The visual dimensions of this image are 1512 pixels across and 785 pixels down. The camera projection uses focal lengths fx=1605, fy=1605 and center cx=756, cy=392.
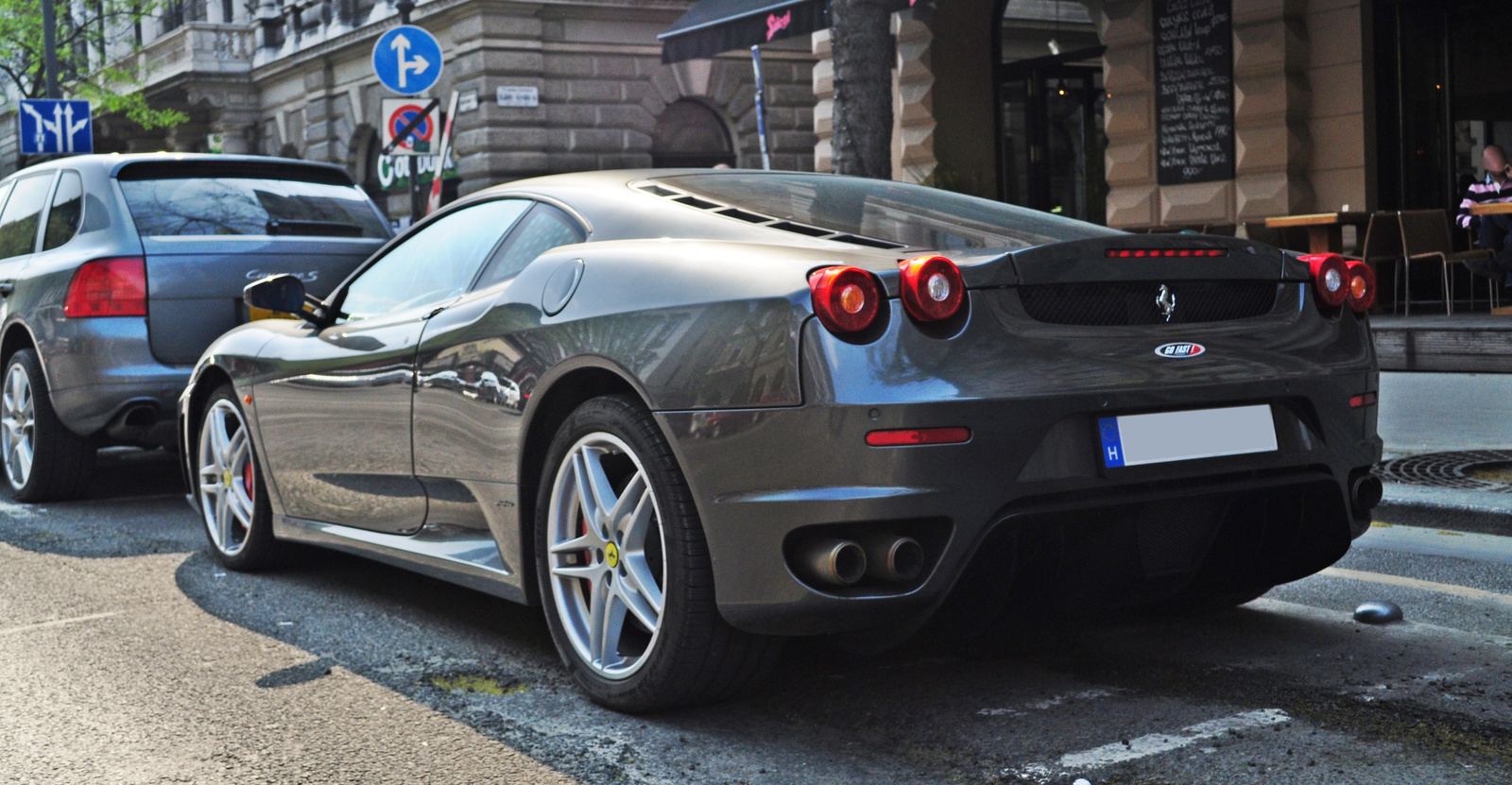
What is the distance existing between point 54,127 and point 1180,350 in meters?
18.7

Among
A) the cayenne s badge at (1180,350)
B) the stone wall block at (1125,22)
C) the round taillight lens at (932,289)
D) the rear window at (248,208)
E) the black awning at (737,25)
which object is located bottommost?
the cayenne s badge at (1180,350)

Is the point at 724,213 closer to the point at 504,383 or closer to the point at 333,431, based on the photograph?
the point at 504,383

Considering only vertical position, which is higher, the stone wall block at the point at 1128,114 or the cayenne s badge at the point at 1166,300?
the stone wall block at the point at 1128,114

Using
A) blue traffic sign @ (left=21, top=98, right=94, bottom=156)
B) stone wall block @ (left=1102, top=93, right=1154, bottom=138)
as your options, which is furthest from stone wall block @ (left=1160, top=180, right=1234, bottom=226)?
blue traffic sign @ (left=21, top=98, right=94, bottom=156)

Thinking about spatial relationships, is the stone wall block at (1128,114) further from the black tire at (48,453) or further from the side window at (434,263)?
the side window at (434,263)

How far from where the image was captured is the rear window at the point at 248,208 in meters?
7.10

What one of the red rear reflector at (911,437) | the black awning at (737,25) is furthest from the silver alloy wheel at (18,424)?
the black awning at (737,25)

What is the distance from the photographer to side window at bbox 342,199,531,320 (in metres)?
4.30

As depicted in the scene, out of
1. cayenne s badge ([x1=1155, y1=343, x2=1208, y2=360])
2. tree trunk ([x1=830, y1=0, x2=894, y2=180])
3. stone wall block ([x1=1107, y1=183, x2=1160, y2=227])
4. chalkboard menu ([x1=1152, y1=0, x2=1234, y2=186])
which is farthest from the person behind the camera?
stone wall block ([x1=1107, y1=183, x2=1160, y2=227])

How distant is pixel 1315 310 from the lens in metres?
3.63

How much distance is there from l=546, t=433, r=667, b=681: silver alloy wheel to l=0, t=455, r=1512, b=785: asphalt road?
0.16 meters

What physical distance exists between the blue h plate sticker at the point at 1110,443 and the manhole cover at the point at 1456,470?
10.4 ft

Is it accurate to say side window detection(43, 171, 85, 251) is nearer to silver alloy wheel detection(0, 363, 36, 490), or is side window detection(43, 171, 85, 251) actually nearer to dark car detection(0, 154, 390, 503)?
dark car detection(0, 154, 390, 503)

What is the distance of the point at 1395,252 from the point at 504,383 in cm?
973
